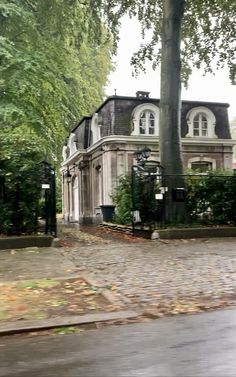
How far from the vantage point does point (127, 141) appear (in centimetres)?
2198

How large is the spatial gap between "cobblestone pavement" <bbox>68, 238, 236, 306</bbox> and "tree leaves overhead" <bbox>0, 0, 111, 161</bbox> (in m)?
7.56

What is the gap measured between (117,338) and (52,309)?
1341 millimetres

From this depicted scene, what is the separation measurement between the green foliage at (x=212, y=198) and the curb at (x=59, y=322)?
31.3 ft

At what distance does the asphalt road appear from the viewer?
3.63 metres

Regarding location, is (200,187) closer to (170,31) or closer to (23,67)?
(170,31)

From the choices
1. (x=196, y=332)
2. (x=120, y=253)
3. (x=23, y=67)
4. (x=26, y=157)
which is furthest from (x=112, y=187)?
(x=196, y=332)

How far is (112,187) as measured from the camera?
21.9m

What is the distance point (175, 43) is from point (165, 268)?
31.0ft

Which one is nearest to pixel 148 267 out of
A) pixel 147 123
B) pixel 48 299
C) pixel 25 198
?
pixel 48 299

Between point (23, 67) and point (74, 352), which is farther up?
point (23, 67)

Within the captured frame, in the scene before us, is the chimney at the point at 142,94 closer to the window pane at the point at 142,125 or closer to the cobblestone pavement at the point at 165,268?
the window pane at the point at 142,125

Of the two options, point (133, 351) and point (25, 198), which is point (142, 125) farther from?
point (133, 351)

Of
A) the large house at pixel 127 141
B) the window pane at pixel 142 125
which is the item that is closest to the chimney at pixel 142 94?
the large house at pixel 127 141

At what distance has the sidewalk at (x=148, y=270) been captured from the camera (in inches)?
235
